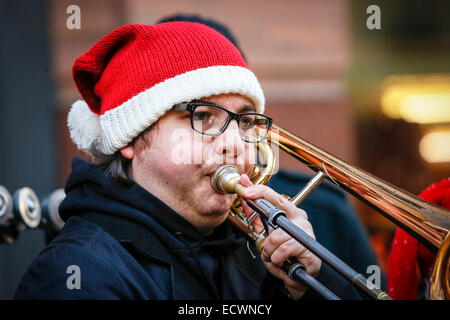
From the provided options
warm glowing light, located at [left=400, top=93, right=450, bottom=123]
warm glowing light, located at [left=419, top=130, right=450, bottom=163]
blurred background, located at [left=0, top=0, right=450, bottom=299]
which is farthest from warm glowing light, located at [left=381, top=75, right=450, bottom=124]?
blurred background, located at [left=0, top=0, right=450, bottom=299]

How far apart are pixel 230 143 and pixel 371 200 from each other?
1.72ft

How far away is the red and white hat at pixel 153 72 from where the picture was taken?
6.07 feet

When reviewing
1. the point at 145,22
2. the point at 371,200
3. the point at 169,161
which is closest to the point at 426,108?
the point at 145,22

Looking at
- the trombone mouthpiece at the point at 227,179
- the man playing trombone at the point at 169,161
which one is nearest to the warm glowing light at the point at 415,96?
the man playing trombone at the point at 169,161

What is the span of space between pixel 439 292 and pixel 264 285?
74 centimetres

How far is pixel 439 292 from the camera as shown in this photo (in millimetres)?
1418

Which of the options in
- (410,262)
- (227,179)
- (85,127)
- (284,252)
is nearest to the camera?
(284,252)

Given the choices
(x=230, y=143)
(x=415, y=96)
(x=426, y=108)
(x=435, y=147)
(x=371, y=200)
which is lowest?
(x=435, y=147)

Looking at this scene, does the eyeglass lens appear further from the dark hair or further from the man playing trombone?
the dark hair

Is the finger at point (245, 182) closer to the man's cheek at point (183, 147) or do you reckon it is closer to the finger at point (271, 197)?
the finger at point (271, 197)

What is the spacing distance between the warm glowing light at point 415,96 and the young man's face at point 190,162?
13.6 ft

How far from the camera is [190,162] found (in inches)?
71.6

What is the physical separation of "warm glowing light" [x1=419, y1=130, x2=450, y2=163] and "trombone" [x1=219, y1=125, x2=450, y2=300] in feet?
13.5

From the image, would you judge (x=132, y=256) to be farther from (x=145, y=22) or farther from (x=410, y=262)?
(x=145, y=22)
